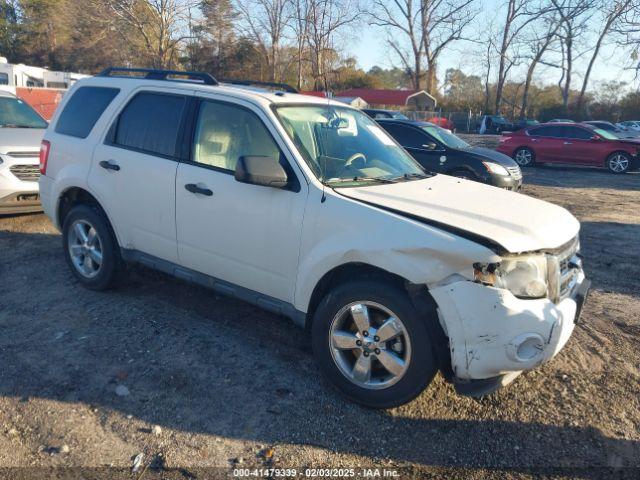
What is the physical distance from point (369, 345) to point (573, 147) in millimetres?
17580

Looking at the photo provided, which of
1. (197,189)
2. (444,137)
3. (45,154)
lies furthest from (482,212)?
(444,137)

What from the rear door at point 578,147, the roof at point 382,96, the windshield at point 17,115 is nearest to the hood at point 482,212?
→ the windshield at point 17,115

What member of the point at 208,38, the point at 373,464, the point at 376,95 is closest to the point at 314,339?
the point at 373,464

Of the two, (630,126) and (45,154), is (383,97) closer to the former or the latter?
(630,126)

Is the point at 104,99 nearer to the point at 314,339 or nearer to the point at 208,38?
the point at 314,339

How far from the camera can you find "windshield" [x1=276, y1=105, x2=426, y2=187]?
3.83 metres

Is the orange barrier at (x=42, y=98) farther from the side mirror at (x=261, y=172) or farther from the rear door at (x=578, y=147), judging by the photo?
the side mirror at (x=261, y=172)

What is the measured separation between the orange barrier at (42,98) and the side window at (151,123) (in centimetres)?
1726

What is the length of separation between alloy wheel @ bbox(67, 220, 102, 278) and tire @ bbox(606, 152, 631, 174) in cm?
1756

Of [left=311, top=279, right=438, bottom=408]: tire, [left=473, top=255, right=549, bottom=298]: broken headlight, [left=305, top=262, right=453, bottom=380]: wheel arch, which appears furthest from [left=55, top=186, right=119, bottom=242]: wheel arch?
[left=473, top=255, right=549, bottom=298]: broken headlight

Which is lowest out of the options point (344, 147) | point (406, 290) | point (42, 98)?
point (406, 290)

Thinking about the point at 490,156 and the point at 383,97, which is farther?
the point at 383,97

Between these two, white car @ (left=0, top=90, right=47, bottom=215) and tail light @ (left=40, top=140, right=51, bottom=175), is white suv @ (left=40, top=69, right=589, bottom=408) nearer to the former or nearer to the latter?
tail light @ (left=40, top=140, right=51, bottom=175)

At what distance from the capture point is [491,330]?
9.62ft
